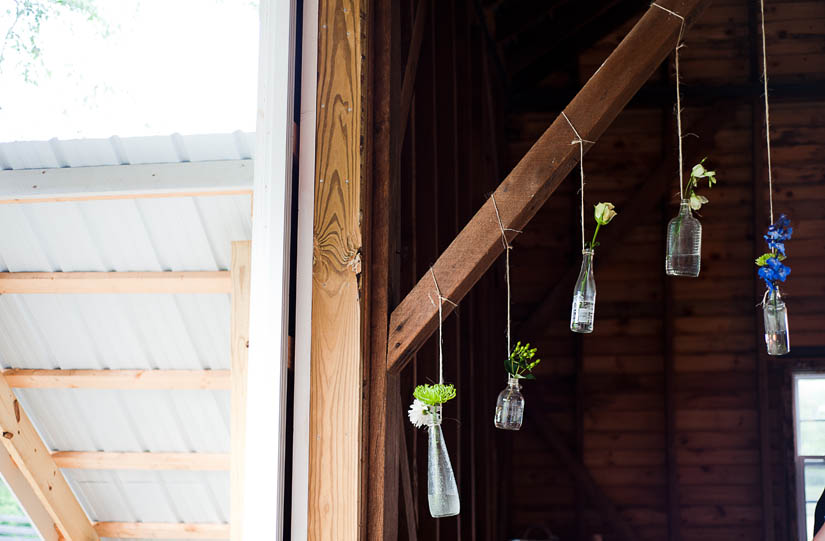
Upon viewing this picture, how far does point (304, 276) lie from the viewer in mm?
2143

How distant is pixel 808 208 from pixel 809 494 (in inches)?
95.5

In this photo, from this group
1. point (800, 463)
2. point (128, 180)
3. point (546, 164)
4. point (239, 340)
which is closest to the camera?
point (546, 164)

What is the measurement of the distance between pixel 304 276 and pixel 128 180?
1.29 metres

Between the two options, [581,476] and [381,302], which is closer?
[381,302]

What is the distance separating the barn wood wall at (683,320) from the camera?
21.3 feet

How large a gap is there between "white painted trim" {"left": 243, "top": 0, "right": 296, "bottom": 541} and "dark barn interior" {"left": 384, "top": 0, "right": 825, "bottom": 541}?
432cm

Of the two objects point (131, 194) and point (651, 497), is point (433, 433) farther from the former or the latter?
point (651, 497)

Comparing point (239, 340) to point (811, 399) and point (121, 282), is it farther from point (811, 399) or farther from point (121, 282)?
point (811, 399)

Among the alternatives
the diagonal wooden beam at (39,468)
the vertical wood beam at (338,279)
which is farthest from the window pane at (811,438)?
the vertical wood beam at (338,279)

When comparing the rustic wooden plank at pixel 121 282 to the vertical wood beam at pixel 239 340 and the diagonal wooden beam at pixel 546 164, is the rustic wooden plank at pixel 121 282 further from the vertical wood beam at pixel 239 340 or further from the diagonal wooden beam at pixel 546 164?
the diagonal wooden beam at pixel 546 164

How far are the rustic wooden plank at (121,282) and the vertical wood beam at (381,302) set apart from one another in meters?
1.49

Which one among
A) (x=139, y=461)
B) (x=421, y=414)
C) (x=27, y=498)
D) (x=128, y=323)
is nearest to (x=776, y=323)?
(x=421, y=414)

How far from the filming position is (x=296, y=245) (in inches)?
85.2

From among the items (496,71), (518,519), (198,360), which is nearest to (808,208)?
(496,71)
